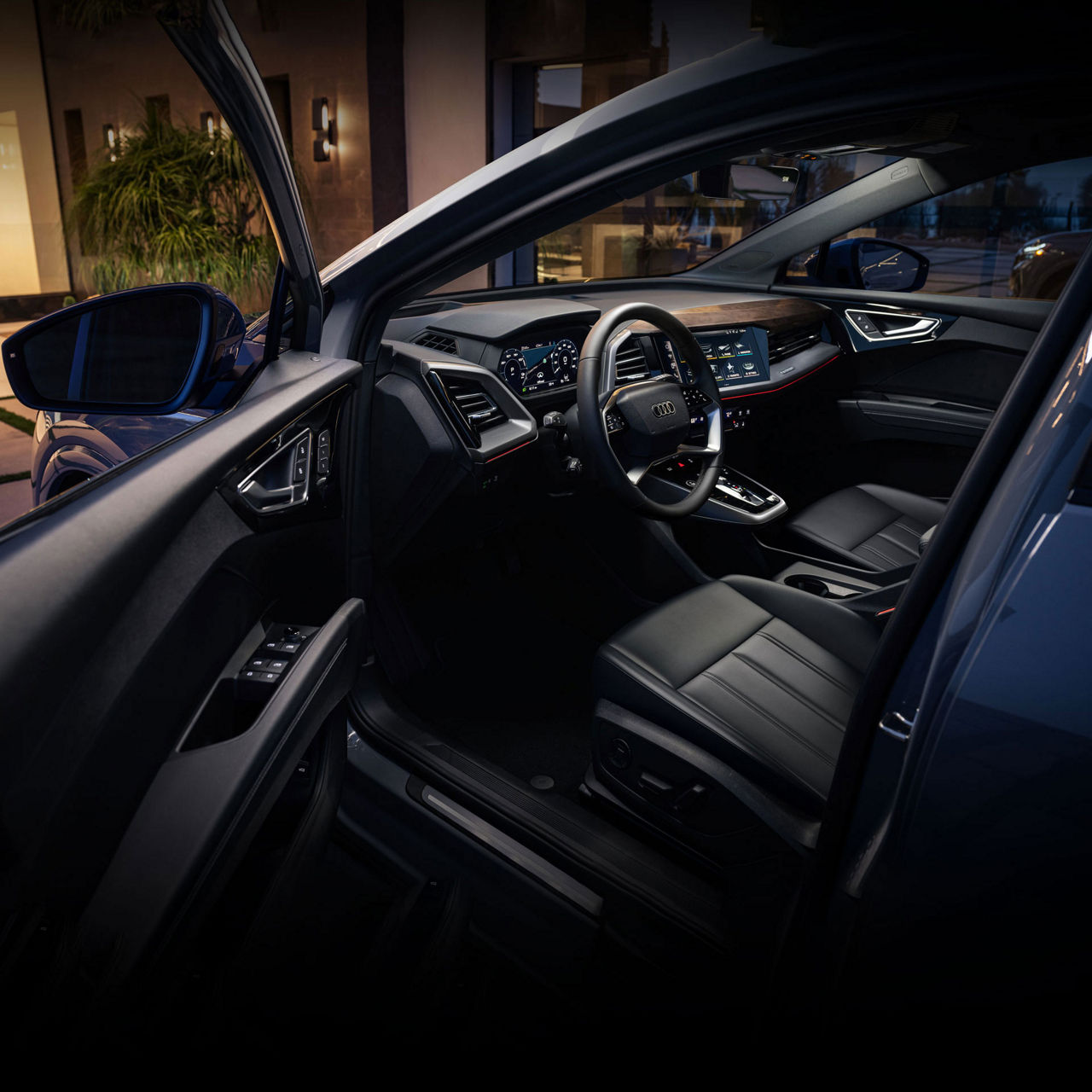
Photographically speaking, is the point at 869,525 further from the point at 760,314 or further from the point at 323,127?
the point at 323,127

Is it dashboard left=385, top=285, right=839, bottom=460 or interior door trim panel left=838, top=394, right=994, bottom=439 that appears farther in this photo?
interior door trim panel left=838, top=394, right=994, bottom=439

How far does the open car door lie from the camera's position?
0.83 metres

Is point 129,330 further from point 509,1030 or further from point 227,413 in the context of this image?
point 509,1030

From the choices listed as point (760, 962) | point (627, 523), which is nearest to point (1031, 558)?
point (760, 962)

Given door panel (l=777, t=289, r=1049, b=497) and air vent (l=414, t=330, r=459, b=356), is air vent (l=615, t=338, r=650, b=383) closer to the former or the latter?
air vent (l=414, t=330, r=459, b=356)

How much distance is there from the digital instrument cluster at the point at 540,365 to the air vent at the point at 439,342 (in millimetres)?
124

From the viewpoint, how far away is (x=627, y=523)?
2.58 m

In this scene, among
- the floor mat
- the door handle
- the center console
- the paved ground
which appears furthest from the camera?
the center console

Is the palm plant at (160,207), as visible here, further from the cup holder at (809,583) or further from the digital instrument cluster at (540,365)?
the cup holder at (809,583)

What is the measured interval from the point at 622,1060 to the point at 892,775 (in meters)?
0.83

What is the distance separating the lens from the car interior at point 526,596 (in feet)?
3.10

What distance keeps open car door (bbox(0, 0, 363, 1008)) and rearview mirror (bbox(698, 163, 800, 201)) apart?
94 centimetres

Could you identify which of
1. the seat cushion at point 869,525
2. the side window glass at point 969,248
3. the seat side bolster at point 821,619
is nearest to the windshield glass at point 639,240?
the side window glass at point 969,248

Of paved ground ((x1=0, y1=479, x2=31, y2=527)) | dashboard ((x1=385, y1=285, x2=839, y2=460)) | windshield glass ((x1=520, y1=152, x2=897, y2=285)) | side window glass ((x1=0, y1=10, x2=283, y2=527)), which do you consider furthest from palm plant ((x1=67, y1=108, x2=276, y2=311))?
dashboard ((x1=385, y1=285, x2=839, y2=460))
